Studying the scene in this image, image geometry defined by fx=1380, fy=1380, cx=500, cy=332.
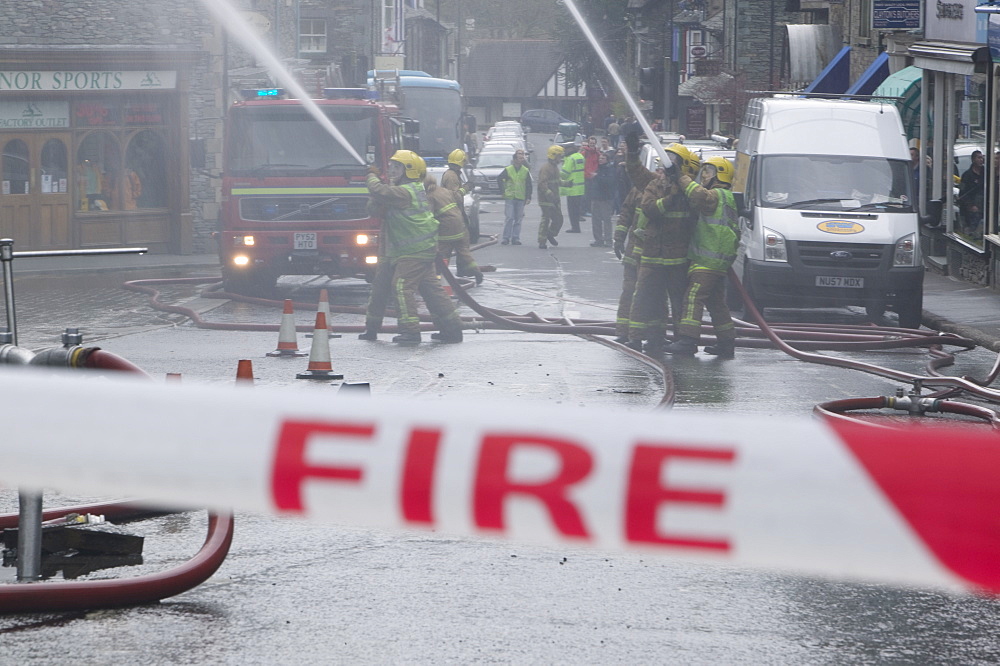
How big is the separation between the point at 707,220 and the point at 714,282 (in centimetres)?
59

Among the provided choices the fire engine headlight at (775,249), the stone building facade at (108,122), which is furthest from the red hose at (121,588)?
the stone building facade at (108,122)

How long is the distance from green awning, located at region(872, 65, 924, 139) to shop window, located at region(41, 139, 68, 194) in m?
14.2

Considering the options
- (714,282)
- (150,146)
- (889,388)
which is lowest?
(889,388)

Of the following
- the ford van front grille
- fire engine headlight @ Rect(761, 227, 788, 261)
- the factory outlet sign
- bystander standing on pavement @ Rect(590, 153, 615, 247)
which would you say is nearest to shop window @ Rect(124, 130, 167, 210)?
the factory outlet sign

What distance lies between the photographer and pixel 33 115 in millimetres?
23797

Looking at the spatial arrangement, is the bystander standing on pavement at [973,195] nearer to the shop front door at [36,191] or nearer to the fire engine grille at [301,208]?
the fire engine grille at [301,208]

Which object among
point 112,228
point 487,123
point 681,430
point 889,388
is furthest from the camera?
point 487,123

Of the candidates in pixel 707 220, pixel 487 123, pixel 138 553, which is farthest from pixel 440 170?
pixel 487 123

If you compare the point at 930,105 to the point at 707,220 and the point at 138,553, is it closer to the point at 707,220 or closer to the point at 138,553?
the point at 707,220

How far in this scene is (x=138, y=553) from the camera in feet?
19.5

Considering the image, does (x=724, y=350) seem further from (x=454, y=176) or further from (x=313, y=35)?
(x=313, y=35)

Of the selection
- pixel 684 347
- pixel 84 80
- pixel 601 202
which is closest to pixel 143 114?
pixel 84 80

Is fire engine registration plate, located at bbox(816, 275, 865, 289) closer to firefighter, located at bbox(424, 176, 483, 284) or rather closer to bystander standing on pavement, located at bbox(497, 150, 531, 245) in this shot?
firefighter, located at bbox(424, 176, 483, 284)

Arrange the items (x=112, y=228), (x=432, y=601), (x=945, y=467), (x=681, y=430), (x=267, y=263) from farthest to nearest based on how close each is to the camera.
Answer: (x=112, y=228) < (x=267, y=263) < (x=432, y=601) < (x=681, y=430) < (x=945, y=467)
